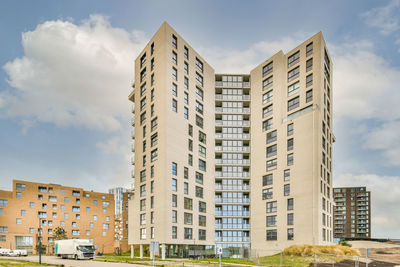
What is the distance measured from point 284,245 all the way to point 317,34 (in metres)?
37.7

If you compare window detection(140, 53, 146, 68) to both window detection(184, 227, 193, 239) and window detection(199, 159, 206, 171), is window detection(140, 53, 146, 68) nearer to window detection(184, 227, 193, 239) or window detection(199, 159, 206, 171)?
window detection(199, 159, 206, 171)

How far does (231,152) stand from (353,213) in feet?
431

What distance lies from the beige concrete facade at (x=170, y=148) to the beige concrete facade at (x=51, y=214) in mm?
45945

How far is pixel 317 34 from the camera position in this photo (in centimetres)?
6388

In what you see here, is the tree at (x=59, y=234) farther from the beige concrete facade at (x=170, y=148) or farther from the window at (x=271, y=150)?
the window at (x=271, y=150)

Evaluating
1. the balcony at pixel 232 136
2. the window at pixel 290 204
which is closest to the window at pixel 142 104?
the balcony at pixel 232 136

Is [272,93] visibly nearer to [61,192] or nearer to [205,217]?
[205,217]

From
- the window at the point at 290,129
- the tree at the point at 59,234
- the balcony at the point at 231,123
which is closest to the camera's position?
the window at the point at 290,129

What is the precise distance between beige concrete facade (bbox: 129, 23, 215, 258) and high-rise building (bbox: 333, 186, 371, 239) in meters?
134

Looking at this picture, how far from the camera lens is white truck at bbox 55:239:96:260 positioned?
50.2m

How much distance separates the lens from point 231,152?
72938mm

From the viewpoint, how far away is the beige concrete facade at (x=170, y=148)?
5822cm

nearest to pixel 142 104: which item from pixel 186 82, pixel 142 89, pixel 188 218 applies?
pixel 142 89

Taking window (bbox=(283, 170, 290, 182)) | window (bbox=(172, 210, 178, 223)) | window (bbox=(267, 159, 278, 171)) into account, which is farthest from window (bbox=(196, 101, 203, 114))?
window (bbox=(172, 210, 178, 223))
